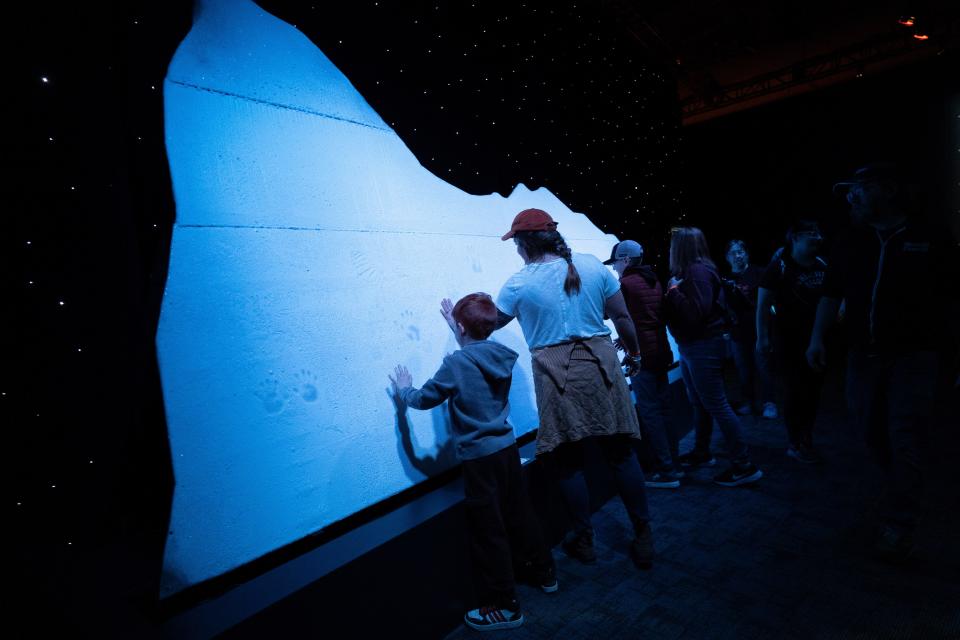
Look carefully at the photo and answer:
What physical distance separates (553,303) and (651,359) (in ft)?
3.91

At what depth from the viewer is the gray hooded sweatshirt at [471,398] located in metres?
1.81

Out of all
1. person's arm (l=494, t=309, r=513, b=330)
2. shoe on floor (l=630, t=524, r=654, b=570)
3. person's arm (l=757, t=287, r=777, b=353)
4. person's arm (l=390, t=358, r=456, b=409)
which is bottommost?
shoe on floor (l=630, t=524, r=654, b=570)

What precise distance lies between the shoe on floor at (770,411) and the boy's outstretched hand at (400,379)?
3521 millimetres

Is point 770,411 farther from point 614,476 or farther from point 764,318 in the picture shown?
point 614,476

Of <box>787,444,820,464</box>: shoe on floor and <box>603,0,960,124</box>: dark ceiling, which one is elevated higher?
<box>603,0,960,124</box>: dark ceiling

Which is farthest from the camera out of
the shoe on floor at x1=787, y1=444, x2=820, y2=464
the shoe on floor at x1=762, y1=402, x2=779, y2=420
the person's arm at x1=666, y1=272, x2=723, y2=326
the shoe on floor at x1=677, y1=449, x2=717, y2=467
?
the shoe on floor at x1=762, y1=402, x2=779, y2=420

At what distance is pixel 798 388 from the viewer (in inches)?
118

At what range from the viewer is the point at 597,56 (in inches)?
157

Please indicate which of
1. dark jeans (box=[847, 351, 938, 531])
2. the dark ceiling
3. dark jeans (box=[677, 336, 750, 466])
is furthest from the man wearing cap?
the dark ceiling

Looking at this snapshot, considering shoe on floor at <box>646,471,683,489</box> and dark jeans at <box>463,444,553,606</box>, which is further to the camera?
shoe on floor at <box>646,471,683,489</box>

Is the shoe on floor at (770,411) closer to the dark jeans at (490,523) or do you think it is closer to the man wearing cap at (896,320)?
the man wearing cap at (896,320)

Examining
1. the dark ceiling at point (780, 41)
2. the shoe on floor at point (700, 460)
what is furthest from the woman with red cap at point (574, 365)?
the dark ceiling at point (780, 41)

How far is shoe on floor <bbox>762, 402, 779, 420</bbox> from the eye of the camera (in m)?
4.04

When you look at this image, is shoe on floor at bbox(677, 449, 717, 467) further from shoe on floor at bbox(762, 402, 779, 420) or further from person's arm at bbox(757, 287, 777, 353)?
shoe on floor at bbox(762, 402, 779, 420)
